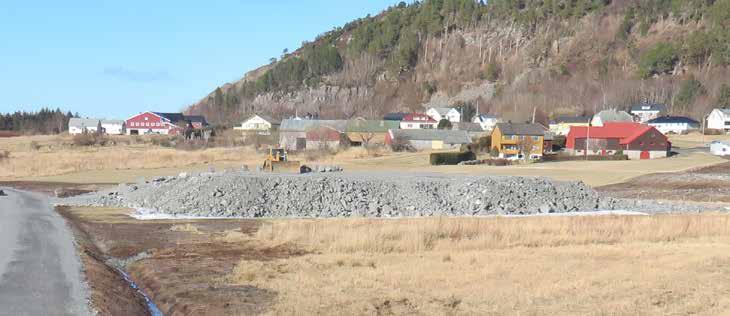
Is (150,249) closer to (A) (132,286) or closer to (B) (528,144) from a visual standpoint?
(A) (132,286)

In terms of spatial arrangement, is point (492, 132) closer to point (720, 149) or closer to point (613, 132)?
point (613, 132)

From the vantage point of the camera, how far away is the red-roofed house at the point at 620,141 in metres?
101

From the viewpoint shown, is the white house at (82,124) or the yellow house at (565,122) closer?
the yellow house at (565,122)

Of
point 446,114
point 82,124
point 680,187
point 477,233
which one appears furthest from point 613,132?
point 82,124

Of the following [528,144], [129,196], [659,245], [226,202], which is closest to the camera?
[659,245]

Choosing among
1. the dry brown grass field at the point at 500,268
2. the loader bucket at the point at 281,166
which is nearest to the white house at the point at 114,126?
the loader bucket at the point at 281,166

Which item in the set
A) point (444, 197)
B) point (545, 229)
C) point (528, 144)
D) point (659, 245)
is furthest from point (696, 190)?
point (528, 144)

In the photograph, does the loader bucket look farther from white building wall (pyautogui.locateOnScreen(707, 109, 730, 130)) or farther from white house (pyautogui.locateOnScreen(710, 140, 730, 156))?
white building wall (pyautogui.locateOnScreen(707, 109, 730, 130))

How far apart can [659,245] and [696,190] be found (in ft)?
116

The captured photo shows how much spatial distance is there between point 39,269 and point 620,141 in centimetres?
9117

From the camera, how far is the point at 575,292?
19359 millimetres

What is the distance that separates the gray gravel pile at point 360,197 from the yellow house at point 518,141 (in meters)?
49.3

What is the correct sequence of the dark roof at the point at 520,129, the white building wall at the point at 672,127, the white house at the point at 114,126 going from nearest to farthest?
1. the dark roof at the point at 520,129
2. the white building wall at the point at 672,127
3. the white house at the point at 114,126

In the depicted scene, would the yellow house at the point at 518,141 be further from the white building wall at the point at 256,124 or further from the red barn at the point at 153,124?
the red barn at the point at 153,124
